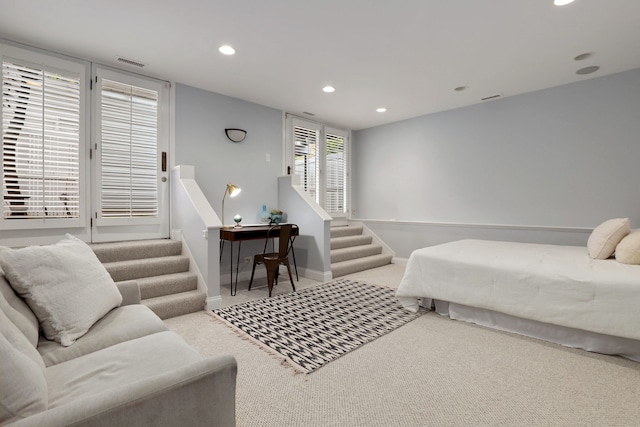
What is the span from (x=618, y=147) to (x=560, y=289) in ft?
8.22

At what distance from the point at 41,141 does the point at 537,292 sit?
4697 millimetres

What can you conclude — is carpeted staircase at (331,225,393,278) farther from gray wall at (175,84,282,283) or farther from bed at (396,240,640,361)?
bed at (396,240,640,361)

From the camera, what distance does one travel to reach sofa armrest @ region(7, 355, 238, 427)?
0.83 metres

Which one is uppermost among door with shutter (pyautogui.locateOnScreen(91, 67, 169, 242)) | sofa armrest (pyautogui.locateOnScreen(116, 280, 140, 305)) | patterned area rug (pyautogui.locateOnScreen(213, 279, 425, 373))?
door with shutter (pyautogui.locateOnScreen(91, 67, 169, 242))

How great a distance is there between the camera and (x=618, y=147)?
3.67m

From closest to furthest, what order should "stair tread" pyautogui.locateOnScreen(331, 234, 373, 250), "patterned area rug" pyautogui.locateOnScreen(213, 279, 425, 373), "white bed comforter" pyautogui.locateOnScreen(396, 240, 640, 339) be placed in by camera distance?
1. "white bed comforter" pyautogui.locateOnScreen(396, 240, 640, 339)
2. "patterned area rug" pyautogui.locateOnScreen(213, 279, 425, 373)
3. "stair tread" pyautogui.locateOnScreen(331, 234, 373, 250)

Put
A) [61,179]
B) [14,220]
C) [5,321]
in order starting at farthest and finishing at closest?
1. [61,179]
2. [14,220]
3. [5,321]

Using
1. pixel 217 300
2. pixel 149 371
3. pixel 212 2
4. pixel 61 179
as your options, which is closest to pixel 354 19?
pixel 212 2

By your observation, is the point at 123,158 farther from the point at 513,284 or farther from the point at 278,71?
the point at 513,284

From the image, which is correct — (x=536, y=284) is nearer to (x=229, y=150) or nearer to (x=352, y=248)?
(x=352, y=248)

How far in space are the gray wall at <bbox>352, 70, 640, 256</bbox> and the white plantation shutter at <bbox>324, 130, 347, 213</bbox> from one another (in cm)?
63

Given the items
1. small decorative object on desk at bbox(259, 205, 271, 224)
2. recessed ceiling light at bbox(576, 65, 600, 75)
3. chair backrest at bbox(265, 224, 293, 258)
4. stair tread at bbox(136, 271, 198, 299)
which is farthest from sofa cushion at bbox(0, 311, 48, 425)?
recessed ceiling light at bbox(576, 65, 600, 75)

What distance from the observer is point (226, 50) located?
121 inches

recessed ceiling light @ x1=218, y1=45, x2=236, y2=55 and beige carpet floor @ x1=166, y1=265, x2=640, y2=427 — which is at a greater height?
recessed ceiling light @ x1=218, y1=45, x2=236, y2=55
